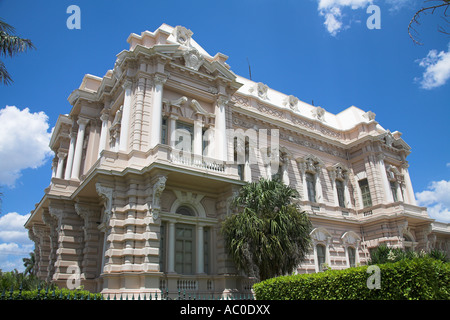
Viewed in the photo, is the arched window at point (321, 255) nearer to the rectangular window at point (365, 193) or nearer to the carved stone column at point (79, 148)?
the rectangular window at point (365, 193)

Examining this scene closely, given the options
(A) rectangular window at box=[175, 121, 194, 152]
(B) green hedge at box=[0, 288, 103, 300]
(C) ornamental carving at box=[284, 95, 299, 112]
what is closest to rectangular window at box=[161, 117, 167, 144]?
(A) rectangular window at box=[175, 121, 194, 152]

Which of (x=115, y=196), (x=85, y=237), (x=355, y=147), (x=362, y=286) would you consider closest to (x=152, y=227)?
(x=115, y=196)

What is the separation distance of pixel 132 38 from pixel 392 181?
21.4 metres

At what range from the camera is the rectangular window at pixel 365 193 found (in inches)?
1016

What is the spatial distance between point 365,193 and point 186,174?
16430 millimetres

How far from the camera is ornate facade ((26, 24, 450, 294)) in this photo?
14.8m

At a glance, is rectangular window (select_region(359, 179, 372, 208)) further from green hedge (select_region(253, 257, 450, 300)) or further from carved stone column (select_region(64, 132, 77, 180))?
carved stone column (select_region(64, 132, 77, 180))

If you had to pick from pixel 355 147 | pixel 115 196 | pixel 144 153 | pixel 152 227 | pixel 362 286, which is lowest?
pixel 362 286

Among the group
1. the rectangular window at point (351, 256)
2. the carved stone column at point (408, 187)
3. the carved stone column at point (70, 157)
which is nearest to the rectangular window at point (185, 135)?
the carved stone column at point (70, 157)

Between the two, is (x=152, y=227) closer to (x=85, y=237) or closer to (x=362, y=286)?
(x=85, y=237)

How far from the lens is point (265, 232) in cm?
1470

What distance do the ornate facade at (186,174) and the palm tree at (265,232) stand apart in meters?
1.09
